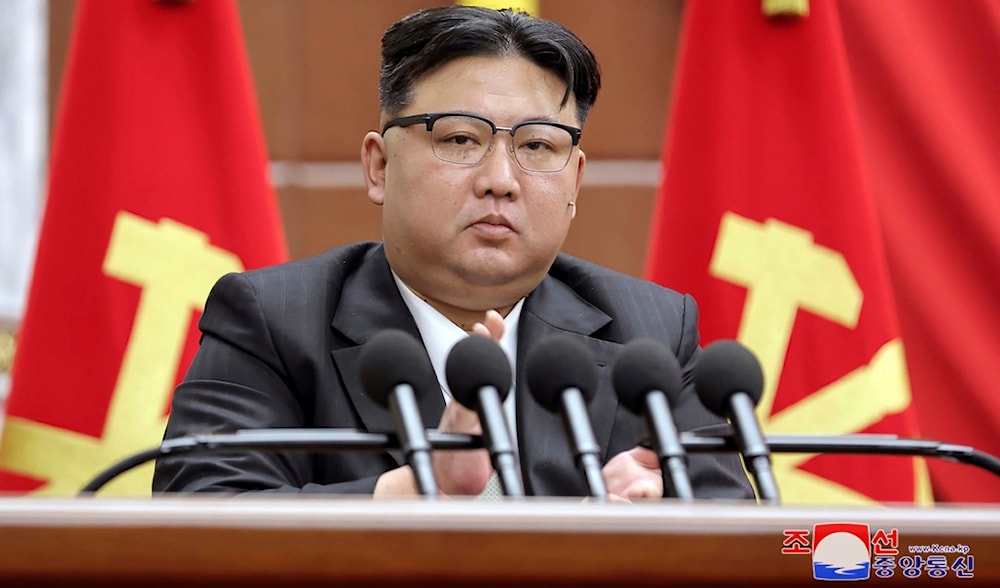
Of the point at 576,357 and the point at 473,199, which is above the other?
the point at 473,199

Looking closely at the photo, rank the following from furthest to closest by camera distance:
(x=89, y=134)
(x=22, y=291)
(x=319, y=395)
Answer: (x=22, y=291)
(x=89, y=134)
(x=319, y=395)

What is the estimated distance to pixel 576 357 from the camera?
1.10 metres

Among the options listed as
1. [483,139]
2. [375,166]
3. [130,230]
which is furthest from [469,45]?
[130,230]

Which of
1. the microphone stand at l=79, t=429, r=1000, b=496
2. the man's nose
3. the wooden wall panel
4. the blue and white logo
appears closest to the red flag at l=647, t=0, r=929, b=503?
the wooden wall panel

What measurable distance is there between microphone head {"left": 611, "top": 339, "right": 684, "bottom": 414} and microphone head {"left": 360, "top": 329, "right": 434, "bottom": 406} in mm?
173

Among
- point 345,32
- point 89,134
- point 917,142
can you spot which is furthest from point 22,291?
point 917,142

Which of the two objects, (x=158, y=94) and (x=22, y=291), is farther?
(x=22, y=291)

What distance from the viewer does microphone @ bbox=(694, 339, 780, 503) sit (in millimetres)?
1111

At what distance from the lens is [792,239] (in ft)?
8.29

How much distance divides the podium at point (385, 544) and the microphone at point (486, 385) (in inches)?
7.7

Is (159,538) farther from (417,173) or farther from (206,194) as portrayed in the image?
(206,194)

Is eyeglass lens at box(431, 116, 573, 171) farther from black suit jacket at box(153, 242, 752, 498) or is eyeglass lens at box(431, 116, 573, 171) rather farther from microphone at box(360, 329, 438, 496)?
microphone at box(360, 329, 438, 496)

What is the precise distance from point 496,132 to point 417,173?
0.41ft

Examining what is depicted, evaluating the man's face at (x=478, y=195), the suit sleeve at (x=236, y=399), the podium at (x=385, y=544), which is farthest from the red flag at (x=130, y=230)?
the podium at (x=385, y=544)
